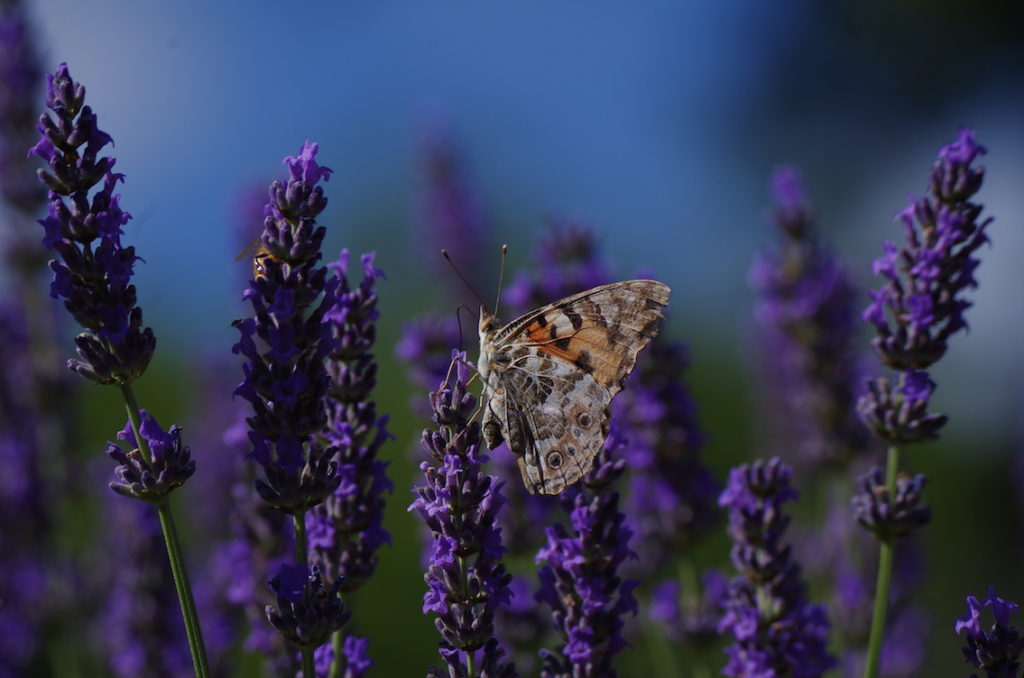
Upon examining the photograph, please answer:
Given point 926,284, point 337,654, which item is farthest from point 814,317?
point 337,654

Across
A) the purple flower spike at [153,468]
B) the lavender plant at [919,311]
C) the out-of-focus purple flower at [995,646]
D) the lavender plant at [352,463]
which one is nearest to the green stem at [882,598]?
the lavender plant at [919,311]

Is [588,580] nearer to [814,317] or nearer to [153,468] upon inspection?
[153,468]

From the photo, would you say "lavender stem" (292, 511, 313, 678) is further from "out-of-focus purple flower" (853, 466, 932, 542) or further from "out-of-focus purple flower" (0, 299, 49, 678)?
"out-of-focus purple flower" (0, 299, 49, 678)

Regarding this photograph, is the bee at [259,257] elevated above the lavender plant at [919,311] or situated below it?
above

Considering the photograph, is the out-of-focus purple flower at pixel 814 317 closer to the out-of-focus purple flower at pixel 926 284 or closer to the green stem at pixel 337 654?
the out-of-focus purple flower at pixel 926 284

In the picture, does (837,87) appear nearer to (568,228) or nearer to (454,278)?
(454,278)

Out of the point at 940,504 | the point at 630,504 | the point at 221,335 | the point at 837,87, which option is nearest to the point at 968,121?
the point at 837,87
